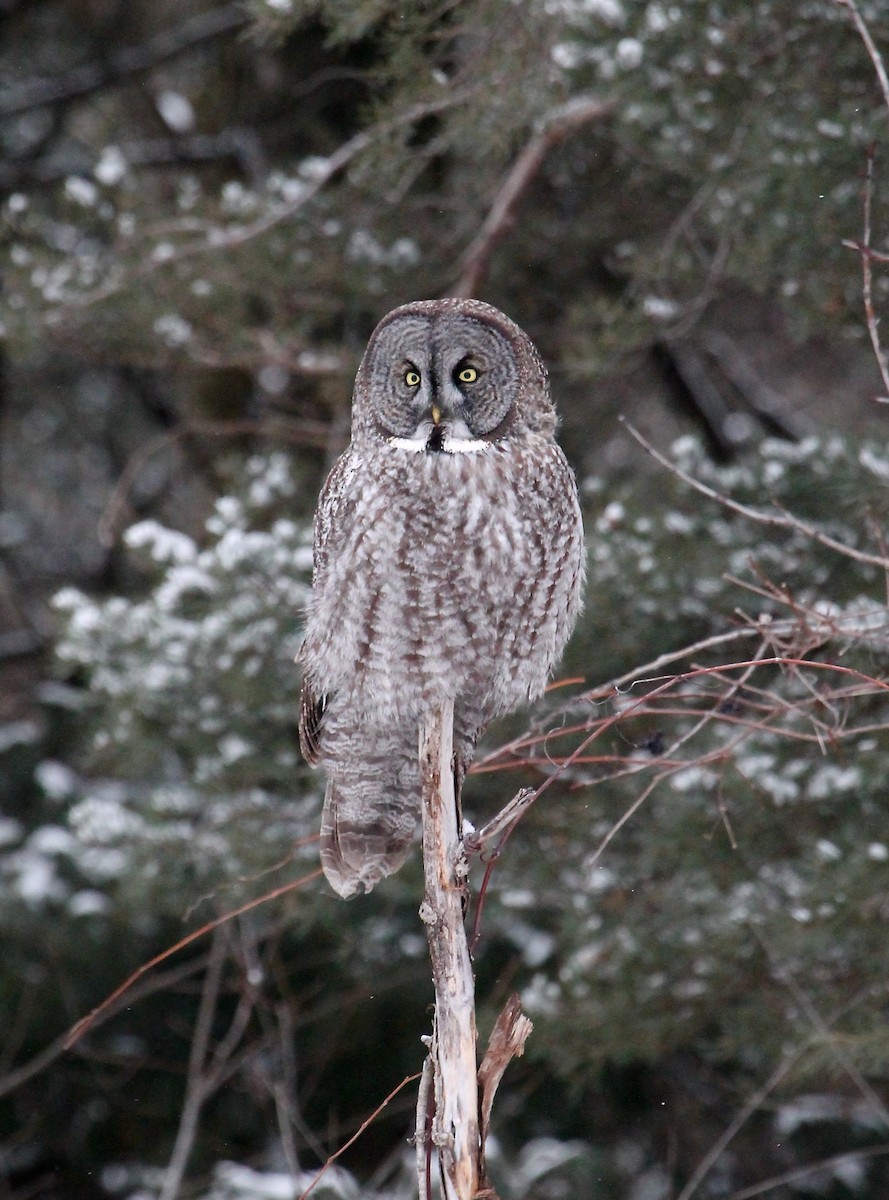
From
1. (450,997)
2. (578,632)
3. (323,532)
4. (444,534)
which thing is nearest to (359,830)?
(323,532)

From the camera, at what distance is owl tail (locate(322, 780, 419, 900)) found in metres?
3.18

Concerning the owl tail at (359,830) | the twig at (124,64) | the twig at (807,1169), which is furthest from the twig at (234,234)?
the twig at (807,1169)

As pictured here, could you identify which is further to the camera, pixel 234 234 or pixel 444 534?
pixel 234 234

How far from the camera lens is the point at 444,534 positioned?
9.03 ft

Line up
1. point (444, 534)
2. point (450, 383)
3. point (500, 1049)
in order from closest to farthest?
point (500, 1049) → point (444, 534) → point (450, 383)

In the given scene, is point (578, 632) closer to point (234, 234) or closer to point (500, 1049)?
point (234, 234)

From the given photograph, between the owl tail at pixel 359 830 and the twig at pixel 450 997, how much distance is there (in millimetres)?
656

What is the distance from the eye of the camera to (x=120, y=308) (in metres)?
4.97

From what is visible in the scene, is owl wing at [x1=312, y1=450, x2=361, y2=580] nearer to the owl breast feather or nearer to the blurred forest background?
the owl breast feather

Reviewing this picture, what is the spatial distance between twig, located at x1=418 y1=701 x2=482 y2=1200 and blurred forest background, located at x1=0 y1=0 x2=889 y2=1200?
→ 1.59 feet

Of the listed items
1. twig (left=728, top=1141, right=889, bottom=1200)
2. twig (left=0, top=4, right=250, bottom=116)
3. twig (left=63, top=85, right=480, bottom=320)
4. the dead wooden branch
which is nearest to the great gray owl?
the dead wooden branch

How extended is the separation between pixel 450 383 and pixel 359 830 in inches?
40.1

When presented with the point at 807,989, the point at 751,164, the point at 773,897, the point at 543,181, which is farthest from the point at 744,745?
the point at 543,181

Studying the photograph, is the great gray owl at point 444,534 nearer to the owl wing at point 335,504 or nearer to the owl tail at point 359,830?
the owl wing at point 335,504
